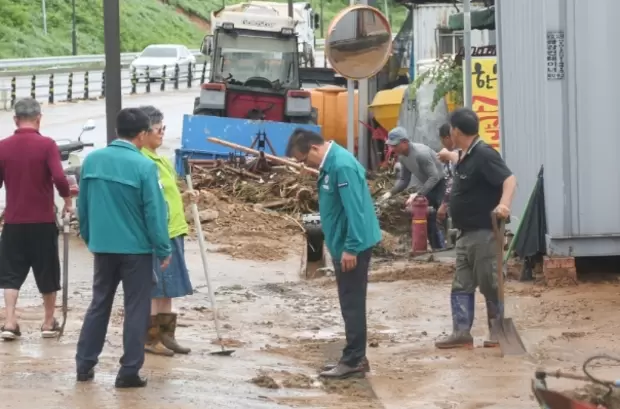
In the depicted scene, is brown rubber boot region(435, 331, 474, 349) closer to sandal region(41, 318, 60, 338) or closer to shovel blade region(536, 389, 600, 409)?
sandal region(41, 318, 60, 338)

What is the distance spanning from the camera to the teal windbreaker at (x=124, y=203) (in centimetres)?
731

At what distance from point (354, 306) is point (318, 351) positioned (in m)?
1.18

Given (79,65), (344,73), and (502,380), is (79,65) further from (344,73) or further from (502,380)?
(502,380)

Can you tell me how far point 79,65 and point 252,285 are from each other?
4005 centimetres

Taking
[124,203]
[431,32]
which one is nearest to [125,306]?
[124,203]

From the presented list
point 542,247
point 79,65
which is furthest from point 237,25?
point 79,65

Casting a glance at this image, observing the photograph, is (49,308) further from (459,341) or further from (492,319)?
(492,319)

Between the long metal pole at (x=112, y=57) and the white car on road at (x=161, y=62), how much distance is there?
31.7 metres

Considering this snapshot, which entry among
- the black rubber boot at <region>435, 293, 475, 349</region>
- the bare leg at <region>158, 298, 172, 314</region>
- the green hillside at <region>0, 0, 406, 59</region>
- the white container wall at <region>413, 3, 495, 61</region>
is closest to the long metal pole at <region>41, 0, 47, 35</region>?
the green hillside at <region>0, 0, 406, 59</region>

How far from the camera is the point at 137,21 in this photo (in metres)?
66.5

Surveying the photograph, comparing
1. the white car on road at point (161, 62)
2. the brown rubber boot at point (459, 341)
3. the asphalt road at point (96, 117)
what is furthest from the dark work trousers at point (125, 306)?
the white car on road at point (161, 62)

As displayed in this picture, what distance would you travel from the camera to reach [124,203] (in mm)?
7340

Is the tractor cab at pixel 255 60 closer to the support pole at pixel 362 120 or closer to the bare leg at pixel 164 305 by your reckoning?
the support pole at pixel 362 120

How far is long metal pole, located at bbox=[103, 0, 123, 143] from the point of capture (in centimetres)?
1289
